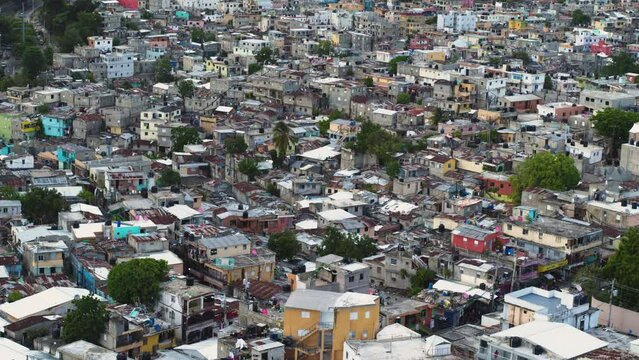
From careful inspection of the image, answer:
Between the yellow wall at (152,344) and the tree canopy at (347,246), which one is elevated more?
the tree canopy at (347,246)

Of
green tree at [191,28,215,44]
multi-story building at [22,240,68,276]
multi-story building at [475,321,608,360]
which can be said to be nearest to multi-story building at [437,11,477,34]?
green tree at [191,28,215,44]

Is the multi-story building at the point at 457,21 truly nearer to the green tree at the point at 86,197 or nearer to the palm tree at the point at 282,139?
the palm tree at the point at 282,139

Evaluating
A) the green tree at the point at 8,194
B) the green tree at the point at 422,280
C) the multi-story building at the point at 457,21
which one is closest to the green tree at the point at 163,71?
the green tree at the point at 8,194

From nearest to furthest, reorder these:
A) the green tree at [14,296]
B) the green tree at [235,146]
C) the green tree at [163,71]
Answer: the green tree at [14,296], the green tree at [235,146], the green tree at [163,71]

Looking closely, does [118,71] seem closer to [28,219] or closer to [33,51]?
[33,51]

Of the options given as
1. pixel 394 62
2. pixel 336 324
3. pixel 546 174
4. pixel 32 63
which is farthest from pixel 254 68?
pixel 336 324

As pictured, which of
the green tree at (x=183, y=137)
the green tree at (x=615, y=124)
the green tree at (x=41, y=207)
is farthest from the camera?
the green tree at (x=615, y=124)

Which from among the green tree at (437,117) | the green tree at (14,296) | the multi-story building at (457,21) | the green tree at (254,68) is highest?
the multi-story building at (457,21)
